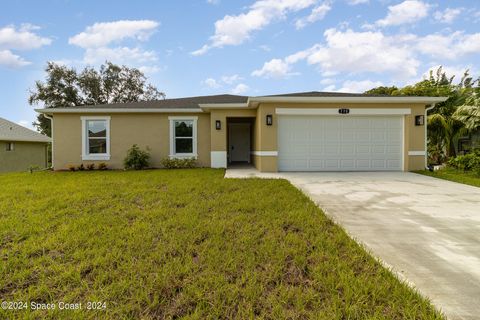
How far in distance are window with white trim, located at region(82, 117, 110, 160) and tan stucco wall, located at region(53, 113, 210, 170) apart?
0.65 feet

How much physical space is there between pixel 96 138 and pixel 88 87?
16620 millimetres

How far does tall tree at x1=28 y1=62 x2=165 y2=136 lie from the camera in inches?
890

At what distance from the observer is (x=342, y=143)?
9.68 m

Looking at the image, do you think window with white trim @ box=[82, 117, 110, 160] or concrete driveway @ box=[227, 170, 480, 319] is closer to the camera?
concrete driveway @ box=[227, 170, 480, 319]

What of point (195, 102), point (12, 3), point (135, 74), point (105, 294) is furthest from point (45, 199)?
point (135, 74)

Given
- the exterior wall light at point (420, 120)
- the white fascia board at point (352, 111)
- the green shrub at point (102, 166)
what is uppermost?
the white fascia board at point (352, 111)

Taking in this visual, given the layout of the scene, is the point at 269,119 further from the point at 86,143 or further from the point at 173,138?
the point at 86,143

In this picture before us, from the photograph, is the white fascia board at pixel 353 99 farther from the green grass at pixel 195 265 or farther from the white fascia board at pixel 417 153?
the green grass at pixel 195 265

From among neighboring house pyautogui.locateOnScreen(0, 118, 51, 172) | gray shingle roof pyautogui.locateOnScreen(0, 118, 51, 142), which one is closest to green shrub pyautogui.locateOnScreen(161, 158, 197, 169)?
neighboring house pyautogui.locateOnScreen(0, 118, 51, 172)

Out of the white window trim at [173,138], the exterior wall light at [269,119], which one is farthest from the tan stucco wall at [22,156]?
the exterior wall light at [269,119]

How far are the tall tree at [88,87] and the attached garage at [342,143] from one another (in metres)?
21.9

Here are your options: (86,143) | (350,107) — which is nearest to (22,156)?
(86,143)

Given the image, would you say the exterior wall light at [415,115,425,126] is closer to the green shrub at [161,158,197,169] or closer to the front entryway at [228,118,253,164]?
the front entryway at [228,118,253,164]

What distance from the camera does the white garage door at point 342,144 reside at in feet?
31.5
